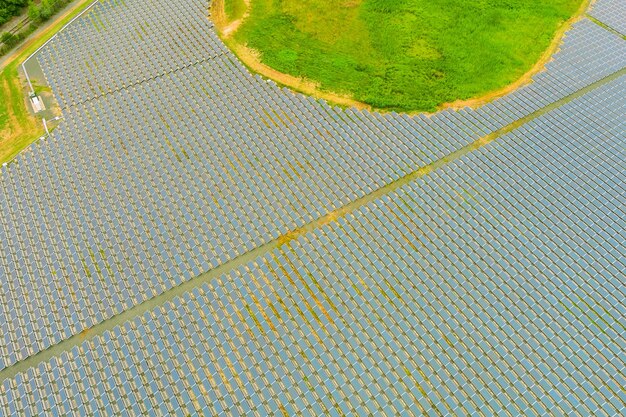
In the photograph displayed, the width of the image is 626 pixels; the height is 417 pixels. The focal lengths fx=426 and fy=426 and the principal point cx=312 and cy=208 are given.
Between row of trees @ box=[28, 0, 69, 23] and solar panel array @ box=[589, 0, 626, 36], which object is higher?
row of trees @ box=[28, 0, 69, 23]

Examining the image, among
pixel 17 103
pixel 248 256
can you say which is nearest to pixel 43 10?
pixel 17 103

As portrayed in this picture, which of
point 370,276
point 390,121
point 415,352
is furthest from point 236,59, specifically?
point 415,352

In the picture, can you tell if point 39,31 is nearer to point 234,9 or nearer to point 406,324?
point 234,9

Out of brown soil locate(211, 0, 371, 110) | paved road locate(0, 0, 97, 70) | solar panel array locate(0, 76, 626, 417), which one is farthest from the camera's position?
paved road locate(0, 0, 97, 70)

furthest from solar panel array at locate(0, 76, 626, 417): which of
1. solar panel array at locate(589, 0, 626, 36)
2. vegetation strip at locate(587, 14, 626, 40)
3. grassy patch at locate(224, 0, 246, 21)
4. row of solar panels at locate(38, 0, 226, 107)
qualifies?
grassy patch at locate(224, 0, 246, 21)

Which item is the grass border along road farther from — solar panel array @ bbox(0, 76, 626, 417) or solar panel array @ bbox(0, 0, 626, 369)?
solar panel array @ bbox(0, 76, 626, 417)

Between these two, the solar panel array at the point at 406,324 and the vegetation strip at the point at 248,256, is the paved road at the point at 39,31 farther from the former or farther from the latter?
the solar panel array at the point at 406,324
